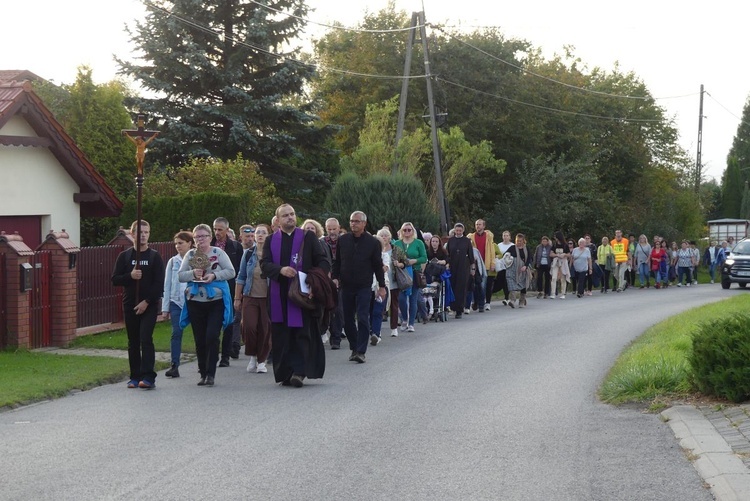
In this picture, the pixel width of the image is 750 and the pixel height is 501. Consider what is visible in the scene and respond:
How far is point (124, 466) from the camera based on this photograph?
8086 mm

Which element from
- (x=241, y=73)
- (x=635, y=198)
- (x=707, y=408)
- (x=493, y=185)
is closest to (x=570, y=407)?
(x=707, y=408)

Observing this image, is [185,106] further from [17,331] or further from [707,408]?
[707,408]

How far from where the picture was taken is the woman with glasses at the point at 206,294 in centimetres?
1296

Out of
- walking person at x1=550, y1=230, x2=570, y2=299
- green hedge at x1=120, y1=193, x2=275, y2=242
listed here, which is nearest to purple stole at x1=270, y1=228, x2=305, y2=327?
green hedge at x1=120, y1=193, x2=275, y2=242

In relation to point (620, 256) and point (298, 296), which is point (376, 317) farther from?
point (620, 256)

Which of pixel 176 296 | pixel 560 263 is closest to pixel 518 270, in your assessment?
pixel 560 263

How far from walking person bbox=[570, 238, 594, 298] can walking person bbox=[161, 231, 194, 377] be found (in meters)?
20.2

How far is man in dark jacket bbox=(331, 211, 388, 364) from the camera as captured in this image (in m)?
15.5

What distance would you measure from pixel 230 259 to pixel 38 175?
9.50 metres

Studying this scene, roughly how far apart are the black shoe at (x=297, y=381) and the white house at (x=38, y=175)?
1068 cm

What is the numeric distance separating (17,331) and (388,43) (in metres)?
39.4

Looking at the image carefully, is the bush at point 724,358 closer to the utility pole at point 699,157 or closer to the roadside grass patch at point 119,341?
the roadside grass patch at point 119,341

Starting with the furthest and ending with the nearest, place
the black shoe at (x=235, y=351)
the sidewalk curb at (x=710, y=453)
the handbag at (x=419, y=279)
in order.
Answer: the handbag at (x=419, y=279), the black shoe at (x=235, y=351), the sidewalk curb at (x=710, y=453)

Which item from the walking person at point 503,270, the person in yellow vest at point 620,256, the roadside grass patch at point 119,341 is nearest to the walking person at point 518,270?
the walking person at point 503,270
